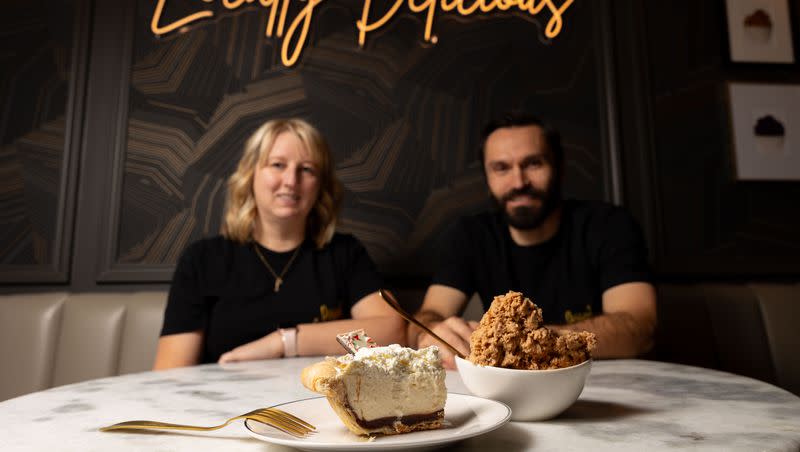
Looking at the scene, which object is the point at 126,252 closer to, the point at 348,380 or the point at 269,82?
the point at 269,82

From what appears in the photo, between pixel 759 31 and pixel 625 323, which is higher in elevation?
pixel 759 31

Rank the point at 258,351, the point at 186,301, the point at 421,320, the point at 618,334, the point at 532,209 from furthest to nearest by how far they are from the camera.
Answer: the point at 532,209 → the point at 186,301 → the point at 421,320 → the point at 258,351 → the point at 618,334

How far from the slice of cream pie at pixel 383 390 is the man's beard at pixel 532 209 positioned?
49.6 inches

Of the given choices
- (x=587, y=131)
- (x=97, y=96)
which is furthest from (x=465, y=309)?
(x=97, y=96)

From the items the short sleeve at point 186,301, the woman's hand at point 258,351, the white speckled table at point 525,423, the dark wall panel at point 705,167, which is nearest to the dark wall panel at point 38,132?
the short sleeve at point 186,301

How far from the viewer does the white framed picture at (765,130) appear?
2352 mm

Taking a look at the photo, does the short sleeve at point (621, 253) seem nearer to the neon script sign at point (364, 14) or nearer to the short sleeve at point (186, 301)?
the neon script sign at point (364, 14)

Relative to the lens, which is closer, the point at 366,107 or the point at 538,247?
the point at 538,247

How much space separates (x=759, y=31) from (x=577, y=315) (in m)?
1.82

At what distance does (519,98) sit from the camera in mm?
2311

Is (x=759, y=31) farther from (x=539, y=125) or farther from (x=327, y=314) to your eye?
(x=327, y=314)

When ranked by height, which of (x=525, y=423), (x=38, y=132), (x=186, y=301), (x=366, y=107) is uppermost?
(x=366, y=107)

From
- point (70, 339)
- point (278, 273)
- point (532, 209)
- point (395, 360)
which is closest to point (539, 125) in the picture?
point (532, 209)

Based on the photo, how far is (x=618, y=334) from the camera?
133 cm
